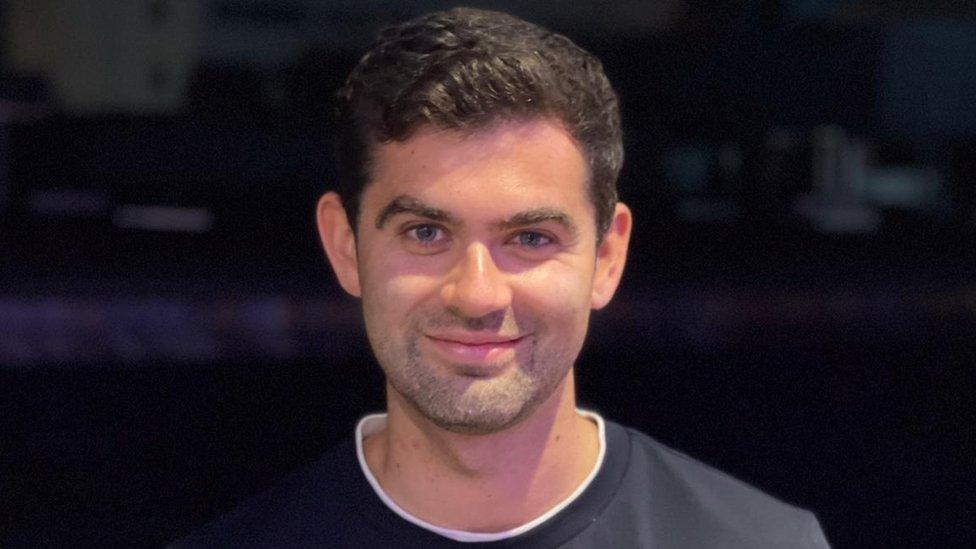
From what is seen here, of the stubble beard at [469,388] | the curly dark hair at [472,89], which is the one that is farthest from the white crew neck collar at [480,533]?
the curly dark hair at [472,89]

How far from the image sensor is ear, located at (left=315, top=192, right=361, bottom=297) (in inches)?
56.4

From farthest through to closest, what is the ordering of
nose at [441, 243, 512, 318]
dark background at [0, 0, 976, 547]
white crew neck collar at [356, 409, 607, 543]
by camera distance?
dark background at [0, 0, 976, 547], white crew neck collar at [356, 409, 607, 543], nose at [441, 243, 512, 318]

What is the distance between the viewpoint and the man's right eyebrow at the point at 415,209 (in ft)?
4.21

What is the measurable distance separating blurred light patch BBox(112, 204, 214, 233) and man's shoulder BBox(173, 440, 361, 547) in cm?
63

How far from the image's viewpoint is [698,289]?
2072 mm

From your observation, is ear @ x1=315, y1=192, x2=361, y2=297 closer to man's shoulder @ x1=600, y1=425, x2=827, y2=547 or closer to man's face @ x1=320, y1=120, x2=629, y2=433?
man's face @ x1=320, y1=120, x2=629, y2=433

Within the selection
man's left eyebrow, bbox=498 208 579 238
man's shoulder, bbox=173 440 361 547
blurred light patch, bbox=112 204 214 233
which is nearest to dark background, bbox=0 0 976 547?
blurred light patch, bbox=112 204 214 233

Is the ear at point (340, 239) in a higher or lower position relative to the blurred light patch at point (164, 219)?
higher

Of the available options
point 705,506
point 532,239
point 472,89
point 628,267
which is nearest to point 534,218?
point 532,239

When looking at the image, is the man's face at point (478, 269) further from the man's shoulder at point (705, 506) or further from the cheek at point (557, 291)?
the man's shoulder at point (705, 506)

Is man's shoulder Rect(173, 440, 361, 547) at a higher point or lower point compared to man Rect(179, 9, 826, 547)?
lower

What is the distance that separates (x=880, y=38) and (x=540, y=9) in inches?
22.5

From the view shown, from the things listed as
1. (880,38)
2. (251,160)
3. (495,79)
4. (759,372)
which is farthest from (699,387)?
(495,79)

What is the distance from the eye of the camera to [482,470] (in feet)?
4.55
